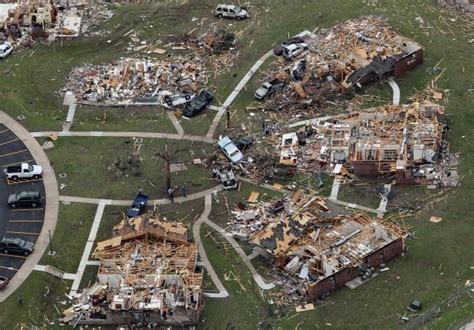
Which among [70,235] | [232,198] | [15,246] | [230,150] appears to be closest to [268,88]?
[230,150]

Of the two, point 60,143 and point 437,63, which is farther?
point 437,63

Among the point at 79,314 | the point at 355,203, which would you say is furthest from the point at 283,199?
the point at 79,314

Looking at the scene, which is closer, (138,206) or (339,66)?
(138,206)

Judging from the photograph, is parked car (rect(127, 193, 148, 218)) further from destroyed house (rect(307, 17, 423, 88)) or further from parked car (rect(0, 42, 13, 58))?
parked car (rect(0, 42, 13, 58))

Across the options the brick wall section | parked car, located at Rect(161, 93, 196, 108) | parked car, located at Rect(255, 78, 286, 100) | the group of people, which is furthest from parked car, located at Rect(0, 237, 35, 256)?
the brick wall section

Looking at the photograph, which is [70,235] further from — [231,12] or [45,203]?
[231,12]

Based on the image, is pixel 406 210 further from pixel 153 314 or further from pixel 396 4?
pixel 396 4
